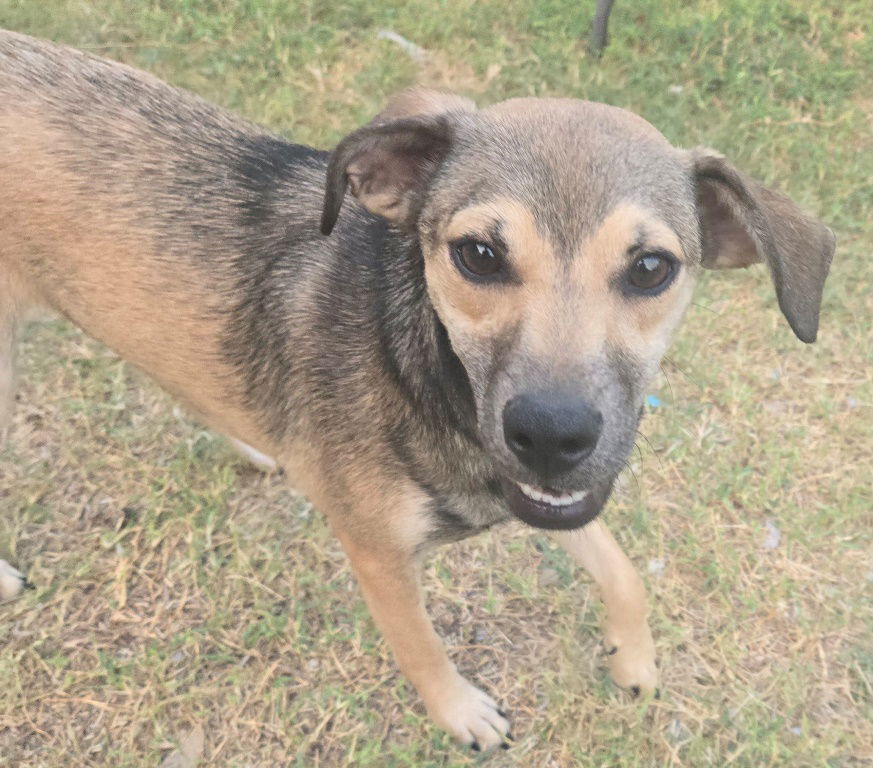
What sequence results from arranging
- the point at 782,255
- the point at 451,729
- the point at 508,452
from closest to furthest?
the point at 508,452 → the point at 782,255 → the point at 451,729

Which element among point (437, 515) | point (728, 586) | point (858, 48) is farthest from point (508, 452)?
point (858, 48)

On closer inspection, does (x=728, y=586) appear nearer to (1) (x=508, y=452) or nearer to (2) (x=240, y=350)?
(1) (x=508, y=452)

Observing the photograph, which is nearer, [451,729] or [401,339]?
[401,339]

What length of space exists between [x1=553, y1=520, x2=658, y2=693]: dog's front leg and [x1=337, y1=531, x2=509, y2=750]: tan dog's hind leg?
1.83ft

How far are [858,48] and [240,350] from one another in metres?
5.13

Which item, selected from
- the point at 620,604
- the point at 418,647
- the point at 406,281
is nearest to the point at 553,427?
the point at 406,281

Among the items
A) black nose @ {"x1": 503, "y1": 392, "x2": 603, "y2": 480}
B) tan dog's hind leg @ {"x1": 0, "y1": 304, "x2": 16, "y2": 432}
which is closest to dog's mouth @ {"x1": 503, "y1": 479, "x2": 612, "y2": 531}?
black nose @ {"x1": 503, "y1": 392, "x2": 603, "y2": 480}

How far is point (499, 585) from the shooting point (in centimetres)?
358

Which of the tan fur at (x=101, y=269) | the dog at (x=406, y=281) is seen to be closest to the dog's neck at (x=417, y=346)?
the dog at (x=406, y=281)

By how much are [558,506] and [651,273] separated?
0.69 meters

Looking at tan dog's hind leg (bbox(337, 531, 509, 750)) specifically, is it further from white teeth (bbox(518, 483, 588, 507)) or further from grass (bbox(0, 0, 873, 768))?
white teeth (bbox(518, 483, 588, 507))

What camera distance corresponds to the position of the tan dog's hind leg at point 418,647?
8.77 ft

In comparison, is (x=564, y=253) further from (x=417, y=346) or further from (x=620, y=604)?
(x=620, y=604)

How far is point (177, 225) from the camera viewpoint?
8.89 feet
